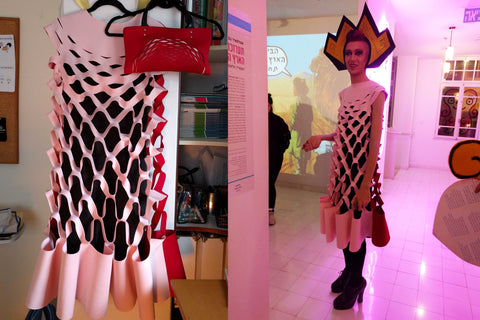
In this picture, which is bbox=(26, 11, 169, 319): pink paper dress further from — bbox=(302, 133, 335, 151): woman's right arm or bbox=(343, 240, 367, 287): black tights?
bbox=(343, 240, 367, 287): black tights

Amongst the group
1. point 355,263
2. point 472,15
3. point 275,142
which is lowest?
point 355,263

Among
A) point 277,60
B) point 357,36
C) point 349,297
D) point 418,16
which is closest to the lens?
point 277,60

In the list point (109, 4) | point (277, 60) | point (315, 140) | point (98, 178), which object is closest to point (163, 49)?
point (109, 4)

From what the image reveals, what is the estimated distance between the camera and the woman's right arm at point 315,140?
1.91 m

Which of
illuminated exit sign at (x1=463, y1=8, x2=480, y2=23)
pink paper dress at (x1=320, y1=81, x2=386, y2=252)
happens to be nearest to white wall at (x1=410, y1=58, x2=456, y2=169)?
illuminated exit sign at (x1=463, y1=8, x2=480, y2=23)

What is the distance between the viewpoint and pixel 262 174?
3.91 ft

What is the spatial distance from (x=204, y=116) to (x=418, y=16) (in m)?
2.77

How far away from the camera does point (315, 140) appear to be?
76.4 inches

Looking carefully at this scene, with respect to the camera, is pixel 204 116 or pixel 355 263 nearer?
pixel 204 116

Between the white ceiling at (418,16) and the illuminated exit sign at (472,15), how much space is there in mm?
23

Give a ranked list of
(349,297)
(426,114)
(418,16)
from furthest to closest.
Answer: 1. (418,16)
2. (426,114)
3. (349,297)

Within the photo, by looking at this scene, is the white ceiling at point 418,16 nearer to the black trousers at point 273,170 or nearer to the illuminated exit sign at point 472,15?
the illuminated exit sign at point 472,15

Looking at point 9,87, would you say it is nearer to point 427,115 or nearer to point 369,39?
point 369,39

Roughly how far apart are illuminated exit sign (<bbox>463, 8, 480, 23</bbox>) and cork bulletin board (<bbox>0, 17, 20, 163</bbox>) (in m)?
2.50
